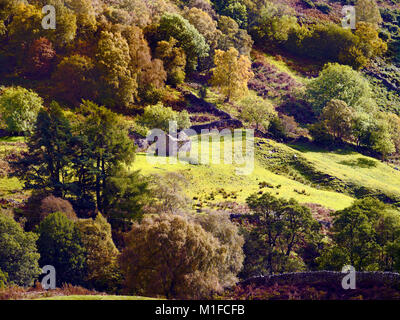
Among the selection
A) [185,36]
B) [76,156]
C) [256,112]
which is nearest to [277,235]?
[76,156]

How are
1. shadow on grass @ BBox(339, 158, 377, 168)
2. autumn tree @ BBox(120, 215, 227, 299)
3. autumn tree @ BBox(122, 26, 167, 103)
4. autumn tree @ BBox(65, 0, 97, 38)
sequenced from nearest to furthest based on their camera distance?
autumn tree @ BBox(120, 215, 227, 299)
shadow on grass @ BBox(339, 158, 377, 168)
autumn tree @ BBox(122, 26, 167, 103)
autumn tree @ BBox(65, 0, 97, 38)

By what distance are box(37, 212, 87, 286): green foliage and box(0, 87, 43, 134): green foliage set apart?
2515 cm

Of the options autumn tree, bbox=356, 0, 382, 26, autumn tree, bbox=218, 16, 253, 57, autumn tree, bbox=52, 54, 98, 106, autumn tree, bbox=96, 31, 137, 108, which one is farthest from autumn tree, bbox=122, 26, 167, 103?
autumn tree, bbox=356, 0, 382, 26

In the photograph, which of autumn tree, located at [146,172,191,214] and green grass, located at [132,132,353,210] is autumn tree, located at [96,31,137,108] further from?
autumn tree, located at [146,172,191,214]

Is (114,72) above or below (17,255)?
above

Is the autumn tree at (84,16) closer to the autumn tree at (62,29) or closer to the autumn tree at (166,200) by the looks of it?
the autumn tree at (62,29)

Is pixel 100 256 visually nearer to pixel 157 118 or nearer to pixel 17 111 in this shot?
pixel 17 111

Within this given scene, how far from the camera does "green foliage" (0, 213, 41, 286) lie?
37.9 metres

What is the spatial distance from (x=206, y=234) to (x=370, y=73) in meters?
82.8

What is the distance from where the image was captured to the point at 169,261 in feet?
122

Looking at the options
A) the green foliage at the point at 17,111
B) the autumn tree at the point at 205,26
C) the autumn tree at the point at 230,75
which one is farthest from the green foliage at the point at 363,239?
the autumn tree at the point at 205,26

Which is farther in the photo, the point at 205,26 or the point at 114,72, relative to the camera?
the point at 205,26

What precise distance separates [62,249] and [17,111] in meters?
28.6
